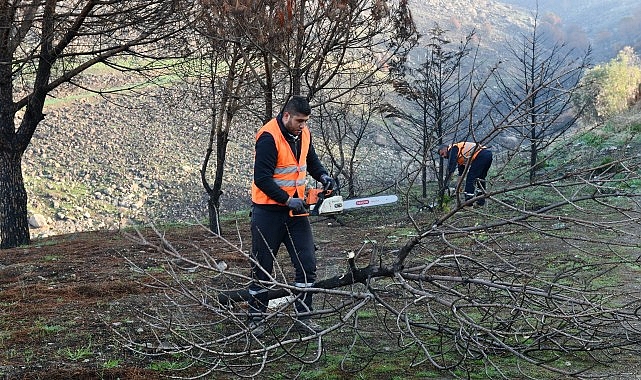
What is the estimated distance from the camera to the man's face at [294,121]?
541 centimetres

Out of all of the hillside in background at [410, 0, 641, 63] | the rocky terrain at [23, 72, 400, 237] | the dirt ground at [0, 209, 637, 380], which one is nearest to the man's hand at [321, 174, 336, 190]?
the dirt ground at [0, 209, 637, 380]

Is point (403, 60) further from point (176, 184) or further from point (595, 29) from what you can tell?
point (595, 29)

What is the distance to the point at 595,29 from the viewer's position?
325 ft

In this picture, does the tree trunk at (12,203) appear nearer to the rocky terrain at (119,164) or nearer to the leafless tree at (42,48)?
the leafless tree at (42,48)

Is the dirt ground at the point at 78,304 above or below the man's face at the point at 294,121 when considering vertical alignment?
below

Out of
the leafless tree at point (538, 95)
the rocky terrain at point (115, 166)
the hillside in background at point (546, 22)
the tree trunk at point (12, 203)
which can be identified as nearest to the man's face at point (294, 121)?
the leafless tree at point (538, 95)

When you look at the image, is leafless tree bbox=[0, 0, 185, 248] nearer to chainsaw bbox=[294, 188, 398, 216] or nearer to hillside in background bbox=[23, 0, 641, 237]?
chainsaw bbox=[294, 188, 398, 216]

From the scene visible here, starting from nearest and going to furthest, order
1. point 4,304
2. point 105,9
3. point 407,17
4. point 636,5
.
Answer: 1. point 4,304
2. point 407,17
3. point 105,9
4. point 636,5

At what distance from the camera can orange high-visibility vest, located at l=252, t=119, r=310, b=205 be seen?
17.9 feet

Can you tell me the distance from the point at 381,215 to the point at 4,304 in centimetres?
919

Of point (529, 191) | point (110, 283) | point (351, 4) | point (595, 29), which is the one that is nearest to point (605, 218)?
point (529, 191)

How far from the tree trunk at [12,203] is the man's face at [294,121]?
25.7ft

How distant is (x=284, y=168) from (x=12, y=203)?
8.02m

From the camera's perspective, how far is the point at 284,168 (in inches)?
217
